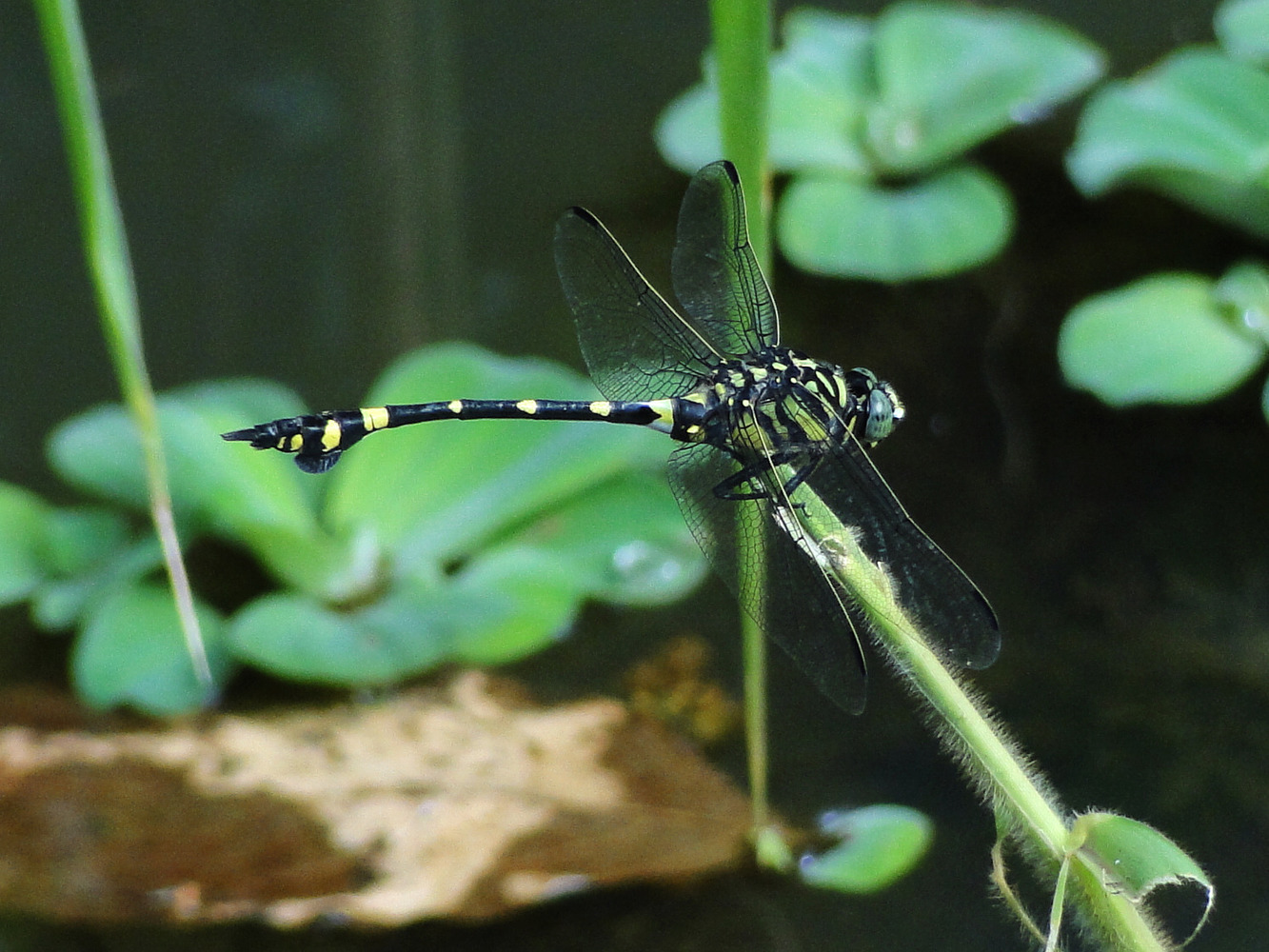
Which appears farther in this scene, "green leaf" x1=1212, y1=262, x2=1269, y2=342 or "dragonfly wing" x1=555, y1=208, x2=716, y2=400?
"green leaf" x1=1212, y1=262, x2=1269, y2=342

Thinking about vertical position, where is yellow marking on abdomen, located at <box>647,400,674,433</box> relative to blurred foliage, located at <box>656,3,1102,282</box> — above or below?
below

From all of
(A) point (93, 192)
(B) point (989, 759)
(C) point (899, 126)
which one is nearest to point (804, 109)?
(C) point (899, 126)

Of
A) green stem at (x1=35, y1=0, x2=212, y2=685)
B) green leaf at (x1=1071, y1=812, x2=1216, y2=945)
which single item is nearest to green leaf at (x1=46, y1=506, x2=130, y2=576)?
green stem at (x1=35, y1=0, x2=212, y2=685)

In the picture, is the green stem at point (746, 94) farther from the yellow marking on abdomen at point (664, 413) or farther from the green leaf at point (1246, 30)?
the green leaf at point (1246, 30)

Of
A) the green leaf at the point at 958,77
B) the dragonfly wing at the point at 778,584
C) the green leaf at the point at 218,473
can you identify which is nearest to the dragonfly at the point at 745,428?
the dragonfly wing at the point at 778,584

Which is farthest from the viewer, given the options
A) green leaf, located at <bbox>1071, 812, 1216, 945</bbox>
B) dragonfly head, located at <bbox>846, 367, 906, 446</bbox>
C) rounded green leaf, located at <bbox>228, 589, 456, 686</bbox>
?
rounded green leaf, located at <bbox>228, 589, 456, 686</bbox>

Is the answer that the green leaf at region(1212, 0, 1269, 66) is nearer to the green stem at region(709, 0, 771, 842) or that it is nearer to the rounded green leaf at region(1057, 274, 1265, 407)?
the rounded green leaf at region(1057, 274, 1265, 407)

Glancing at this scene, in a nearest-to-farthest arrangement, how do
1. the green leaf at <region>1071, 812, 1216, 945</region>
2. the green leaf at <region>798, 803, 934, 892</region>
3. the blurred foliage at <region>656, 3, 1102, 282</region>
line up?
the green leaf at <region>1071, 812, 1216, 945</region>
the green leaf at <region>798, 803, 934, 892</region>
the blurred foliage at <region>656, 3, 1102, 282</region>
